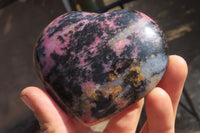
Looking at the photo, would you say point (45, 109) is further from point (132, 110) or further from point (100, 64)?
point (132, 110)

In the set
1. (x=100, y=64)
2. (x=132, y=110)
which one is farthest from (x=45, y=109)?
(x=132, y=110)

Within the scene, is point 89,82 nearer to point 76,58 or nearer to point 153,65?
point 76,58

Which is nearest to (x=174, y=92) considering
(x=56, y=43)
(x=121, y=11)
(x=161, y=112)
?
(x=161, y=112)

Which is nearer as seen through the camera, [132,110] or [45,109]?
[45,109]
